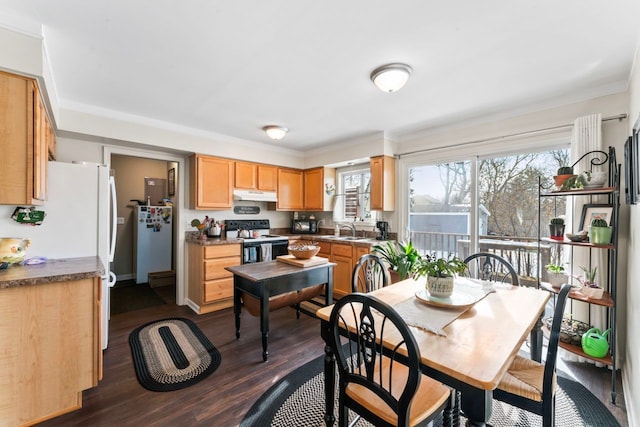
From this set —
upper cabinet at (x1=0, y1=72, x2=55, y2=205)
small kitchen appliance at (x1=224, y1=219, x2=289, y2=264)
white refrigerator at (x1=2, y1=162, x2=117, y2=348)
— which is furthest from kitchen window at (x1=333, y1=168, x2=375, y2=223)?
upper cabinet at (x1=0, y1=72, x2=55, y2=205)

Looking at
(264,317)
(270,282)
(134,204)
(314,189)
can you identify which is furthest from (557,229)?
(134,204)

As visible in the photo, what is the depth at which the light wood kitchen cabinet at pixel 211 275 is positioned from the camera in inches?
142

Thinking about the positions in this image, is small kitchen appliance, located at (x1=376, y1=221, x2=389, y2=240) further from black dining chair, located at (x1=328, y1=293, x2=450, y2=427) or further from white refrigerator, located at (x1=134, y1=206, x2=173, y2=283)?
white refrigerator, located at (x1=134, y1=206, x2=173, y2=283)

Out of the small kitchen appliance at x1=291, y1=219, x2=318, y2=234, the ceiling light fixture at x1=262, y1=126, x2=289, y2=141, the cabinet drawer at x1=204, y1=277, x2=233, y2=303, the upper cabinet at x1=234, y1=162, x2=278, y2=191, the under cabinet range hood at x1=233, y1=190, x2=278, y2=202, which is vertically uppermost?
the ceiling light fixture at x1=262, y1=126, x2=289, y2=141

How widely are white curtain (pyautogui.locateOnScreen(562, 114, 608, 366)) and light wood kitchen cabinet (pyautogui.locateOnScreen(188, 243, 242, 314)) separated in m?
3.79

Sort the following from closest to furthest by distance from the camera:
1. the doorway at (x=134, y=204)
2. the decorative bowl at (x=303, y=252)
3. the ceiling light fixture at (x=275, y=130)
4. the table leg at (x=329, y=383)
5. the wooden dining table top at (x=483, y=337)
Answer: the wooden dining table top at (x=483, y=337) → the table leg at (x=329, y=383) → the decorative bowl at (x=303, y=252) → the ceiling light fixture at (x=275, y=130) → the doorway at (x=134, y=204)

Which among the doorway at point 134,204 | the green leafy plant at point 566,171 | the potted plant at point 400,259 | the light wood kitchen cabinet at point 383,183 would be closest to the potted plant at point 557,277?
the green leafy plant at point 566,171

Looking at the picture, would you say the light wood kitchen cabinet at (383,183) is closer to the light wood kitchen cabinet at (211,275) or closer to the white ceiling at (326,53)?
the white ceiling at (326,53)

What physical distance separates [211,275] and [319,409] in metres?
2.34

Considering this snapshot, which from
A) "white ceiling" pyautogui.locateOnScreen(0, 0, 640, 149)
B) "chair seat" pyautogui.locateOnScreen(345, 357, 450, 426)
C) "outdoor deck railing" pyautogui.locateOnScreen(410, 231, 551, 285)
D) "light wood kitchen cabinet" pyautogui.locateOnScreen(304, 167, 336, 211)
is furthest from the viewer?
"light wood kitchen cabinet" pyautogui.locateOnScreen(304, 167, 336, 211)

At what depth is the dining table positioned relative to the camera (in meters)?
1.07

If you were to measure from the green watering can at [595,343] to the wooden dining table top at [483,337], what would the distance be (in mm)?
829

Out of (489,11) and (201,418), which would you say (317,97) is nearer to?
(489,11)

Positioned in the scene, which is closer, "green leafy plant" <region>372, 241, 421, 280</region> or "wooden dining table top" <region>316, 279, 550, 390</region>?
"wooden dining table top" <region>316, 279, 550, 390</region>
